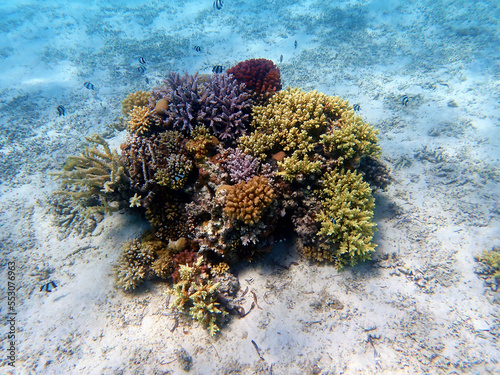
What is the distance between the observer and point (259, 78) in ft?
19.4

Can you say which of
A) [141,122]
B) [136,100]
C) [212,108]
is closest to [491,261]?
[212,108]

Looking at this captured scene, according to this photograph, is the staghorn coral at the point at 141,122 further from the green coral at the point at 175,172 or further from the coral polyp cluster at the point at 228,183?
the green coral at the point at 175,172

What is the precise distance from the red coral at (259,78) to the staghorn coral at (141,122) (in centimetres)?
242

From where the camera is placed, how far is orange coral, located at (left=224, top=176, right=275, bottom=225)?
13.0ft

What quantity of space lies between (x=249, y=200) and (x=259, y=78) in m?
3.57

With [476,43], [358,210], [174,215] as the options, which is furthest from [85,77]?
[476,43]

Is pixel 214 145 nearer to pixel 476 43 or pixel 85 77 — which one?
pixel 85 77

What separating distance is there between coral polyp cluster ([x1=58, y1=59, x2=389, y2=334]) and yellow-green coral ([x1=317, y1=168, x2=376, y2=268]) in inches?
0.8

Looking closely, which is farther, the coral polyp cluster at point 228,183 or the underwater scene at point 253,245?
the coral polyp cluster at point 228,183

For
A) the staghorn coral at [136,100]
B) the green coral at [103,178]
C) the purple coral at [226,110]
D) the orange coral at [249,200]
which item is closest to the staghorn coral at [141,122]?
the green coral at [103,178]

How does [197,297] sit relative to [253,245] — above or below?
below

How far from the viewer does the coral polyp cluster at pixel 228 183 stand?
14.2ft

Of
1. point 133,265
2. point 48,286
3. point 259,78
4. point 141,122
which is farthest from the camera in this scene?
point 259,78

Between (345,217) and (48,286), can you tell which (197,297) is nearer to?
(345,217)
